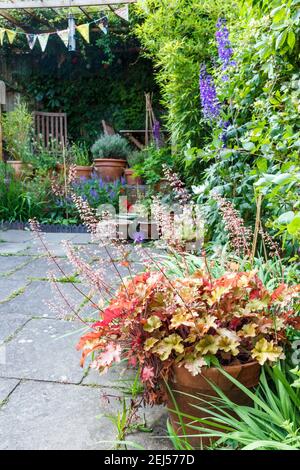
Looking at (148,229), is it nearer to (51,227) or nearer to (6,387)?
(51,227)

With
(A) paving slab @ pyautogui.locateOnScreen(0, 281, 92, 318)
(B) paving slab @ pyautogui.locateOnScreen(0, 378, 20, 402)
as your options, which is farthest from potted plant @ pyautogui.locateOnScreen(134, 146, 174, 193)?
(B) paving slab @ pyautogui.locateOnScreen(0, 378, 20, 402)

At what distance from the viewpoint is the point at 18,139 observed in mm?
5656

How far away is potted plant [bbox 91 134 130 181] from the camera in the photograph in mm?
5461

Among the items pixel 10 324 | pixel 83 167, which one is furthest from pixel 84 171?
pixel 10 324

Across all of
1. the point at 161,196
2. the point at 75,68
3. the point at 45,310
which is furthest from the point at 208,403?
the point at 75,68

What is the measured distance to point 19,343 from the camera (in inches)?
72.5

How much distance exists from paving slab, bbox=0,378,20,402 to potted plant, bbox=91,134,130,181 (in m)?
4.04

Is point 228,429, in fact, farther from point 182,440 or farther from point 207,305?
point 207,305

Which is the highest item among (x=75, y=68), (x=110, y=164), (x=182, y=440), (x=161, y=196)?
(x=75, y=68)

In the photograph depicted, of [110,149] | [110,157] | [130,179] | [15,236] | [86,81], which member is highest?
[86,81]

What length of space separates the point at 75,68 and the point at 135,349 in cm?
666

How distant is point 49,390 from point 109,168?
13.9 feet

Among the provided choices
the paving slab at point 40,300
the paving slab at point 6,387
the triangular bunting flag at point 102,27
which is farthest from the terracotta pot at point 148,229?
the triangular bunting flag at point 102,27

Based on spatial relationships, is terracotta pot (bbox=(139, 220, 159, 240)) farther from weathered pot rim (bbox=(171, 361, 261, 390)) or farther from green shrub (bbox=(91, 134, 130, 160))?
weathered pot rim (bbox=(171, 361, 261, 390))
